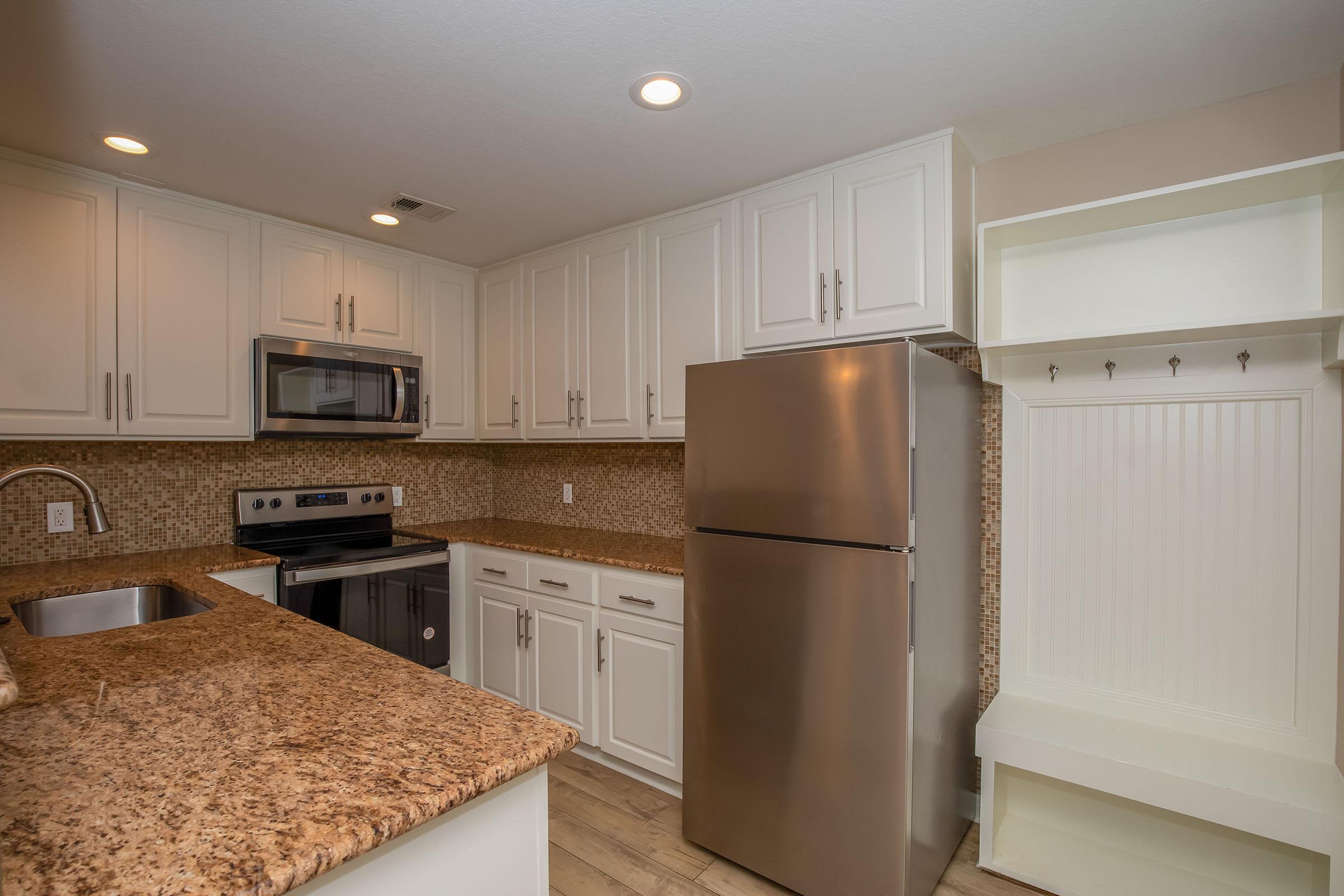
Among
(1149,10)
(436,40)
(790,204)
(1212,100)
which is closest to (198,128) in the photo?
(436,40)

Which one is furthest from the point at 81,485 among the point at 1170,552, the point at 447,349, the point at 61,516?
the point at 1170,552

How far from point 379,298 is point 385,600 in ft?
4.63

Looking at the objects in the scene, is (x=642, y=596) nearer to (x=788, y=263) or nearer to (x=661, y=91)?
(x=788, y=263)

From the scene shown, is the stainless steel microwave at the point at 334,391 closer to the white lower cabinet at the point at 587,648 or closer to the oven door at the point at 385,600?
the oven door at the point at 385,600

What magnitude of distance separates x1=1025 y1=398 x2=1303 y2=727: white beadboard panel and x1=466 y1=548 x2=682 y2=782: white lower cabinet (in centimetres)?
126

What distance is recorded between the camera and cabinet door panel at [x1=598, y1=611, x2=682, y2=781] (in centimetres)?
243

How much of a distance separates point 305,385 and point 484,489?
4.49ft

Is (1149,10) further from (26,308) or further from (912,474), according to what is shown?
(26,308)

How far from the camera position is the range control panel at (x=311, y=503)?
9.63 feet

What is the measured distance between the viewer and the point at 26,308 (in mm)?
2227

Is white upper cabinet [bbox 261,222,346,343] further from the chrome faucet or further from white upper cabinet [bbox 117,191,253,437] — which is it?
the chrome faucet

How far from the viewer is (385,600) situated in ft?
9.43

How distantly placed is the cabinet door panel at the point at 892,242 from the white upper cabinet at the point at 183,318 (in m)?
2.38

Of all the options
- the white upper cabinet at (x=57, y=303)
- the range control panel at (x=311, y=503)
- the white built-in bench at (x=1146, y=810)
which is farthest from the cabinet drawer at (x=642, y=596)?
the white upper cabinet at (x=57, y=303)
